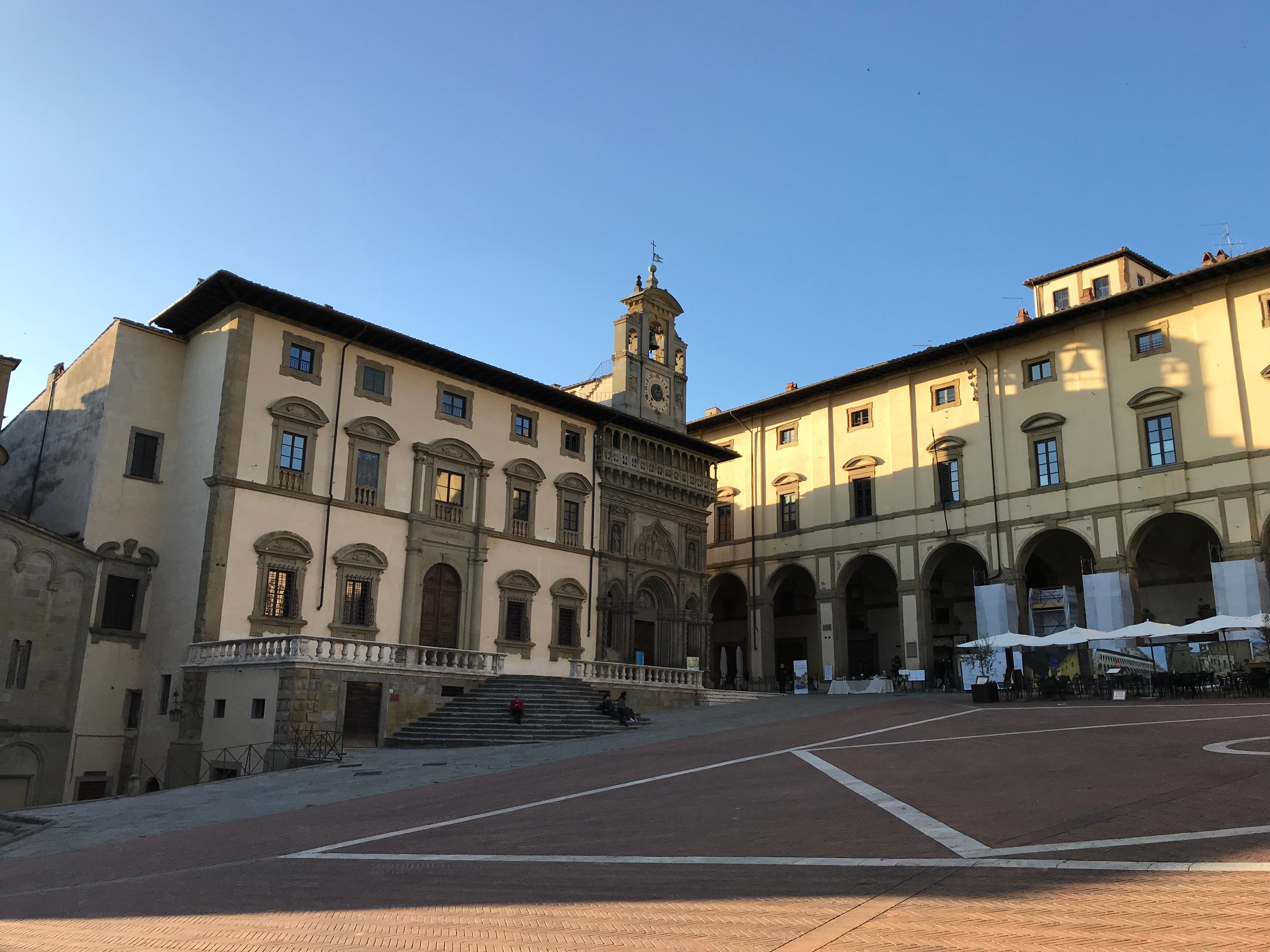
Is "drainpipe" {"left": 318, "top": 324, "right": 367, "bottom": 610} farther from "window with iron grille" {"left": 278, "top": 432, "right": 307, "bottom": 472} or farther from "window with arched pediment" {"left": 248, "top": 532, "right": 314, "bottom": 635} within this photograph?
"window with iron grille" {"left": 278, "top": 432, "right": 307, "bottom": 472}

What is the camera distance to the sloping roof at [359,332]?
31.5 meters

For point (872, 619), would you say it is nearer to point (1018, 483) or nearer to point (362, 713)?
point (1018, 483)

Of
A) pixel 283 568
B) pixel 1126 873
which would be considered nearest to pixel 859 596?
pixel 283 568

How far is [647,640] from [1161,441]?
21.8 metres

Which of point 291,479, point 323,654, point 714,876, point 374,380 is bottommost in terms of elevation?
point 714,876

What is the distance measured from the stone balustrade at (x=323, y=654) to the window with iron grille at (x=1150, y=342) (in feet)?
91.3

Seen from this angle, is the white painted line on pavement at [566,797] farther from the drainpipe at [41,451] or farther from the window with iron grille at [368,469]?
the drainpipe at [41,451]

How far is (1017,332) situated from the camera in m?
42.2

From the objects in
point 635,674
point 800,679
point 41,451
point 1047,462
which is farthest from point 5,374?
point 1047,462

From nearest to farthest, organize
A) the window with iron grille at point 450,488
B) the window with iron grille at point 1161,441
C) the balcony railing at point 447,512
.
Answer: the balcony railing at point 447,512 → the window with iron grille at point 450,488 → the window with iron grille at point 1161,441

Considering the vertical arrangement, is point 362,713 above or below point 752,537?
below

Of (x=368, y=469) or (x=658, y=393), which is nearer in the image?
(x=368, y=469)

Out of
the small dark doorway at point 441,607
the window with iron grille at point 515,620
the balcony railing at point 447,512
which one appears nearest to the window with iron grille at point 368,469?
the balcony railing at point 447,512

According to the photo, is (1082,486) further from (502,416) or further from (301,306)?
(301,306)
